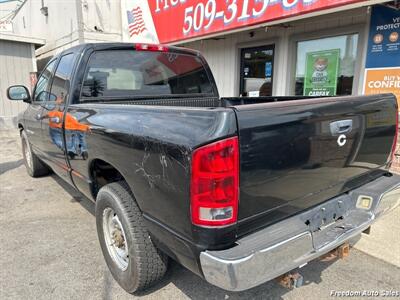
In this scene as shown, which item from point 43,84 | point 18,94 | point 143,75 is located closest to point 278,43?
point 143,75

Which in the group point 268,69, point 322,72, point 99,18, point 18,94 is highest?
point 99,18

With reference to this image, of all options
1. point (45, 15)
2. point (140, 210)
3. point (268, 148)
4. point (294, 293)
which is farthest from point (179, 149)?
point (45, 15)

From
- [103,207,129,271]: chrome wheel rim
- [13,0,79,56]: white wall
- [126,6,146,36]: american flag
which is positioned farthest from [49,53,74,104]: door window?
[13,0,79,56]: white wall

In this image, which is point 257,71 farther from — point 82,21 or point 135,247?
point 82,21

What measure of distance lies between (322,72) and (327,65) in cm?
16

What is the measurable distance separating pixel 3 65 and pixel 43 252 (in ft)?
33.9

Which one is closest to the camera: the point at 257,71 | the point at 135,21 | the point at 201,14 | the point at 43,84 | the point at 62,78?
the point at 62,78

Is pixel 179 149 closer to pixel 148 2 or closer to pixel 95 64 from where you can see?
pixel 95 64

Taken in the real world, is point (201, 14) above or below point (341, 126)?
above

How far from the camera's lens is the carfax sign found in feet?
16.8

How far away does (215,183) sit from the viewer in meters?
1.61

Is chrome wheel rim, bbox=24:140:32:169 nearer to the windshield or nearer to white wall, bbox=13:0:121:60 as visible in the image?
the windshield

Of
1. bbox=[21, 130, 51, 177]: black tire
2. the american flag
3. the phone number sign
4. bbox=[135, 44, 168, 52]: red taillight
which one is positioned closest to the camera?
bbox=[135, 44, 168, 52]: red taillight

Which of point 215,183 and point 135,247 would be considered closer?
point 215,183
